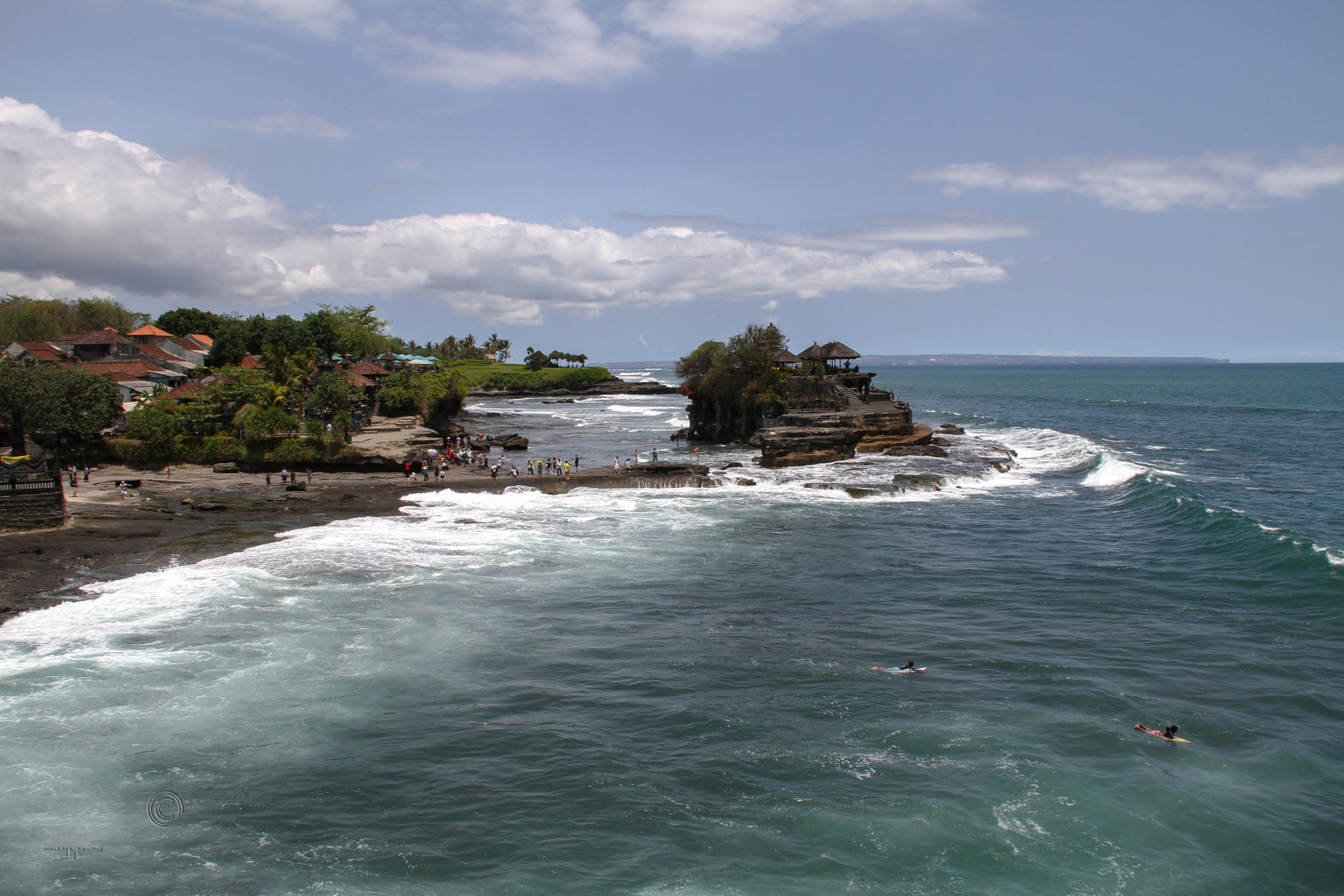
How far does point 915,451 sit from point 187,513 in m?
41.4

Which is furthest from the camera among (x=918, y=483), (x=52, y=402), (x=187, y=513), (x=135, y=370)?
(x=135, y=370)

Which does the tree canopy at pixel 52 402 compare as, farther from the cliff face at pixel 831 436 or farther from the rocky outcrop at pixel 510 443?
the cliff face at pixel 831 436

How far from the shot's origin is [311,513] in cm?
3309

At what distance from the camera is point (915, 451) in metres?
50.9

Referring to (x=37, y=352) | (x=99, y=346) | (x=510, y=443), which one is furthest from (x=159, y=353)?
(x=510, y=443)

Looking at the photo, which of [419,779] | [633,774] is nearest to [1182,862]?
[633,774]

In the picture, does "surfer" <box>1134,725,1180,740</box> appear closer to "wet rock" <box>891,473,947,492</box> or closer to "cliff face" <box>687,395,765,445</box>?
"wet rock" <box>891,473,947,492</box>

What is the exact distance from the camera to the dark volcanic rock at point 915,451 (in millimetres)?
50188

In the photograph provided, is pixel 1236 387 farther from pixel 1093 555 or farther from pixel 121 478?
pixel 121 478

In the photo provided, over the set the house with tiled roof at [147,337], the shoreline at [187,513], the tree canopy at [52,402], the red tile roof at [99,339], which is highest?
the house with tiled roof at [147,337]

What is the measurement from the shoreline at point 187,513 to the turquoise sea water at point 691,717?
1898mm

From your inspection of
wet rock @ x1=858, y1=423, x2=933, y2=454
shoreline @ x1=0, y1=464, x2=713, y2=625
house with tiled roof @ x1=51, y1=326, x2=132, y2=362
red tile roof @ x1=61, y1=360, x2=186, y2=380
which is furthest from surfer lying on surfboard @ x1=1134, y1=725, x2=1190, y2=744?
house with tiled roof @ x1=51, y1=326, x2=132, y2=362

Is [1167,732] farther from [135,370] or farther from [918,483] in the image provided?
[135,370]

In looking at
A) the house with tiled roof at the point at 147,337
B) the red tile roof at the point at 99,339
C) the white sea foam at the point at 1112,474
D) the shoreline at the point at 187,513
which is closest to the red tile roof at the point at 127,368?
the red tile roof at the point at 99,339
